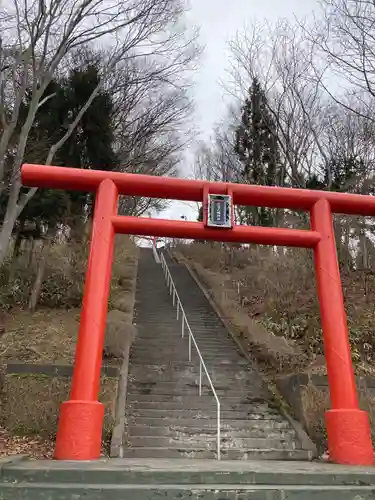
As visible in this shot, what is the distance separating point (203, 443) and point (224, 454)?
0.47m

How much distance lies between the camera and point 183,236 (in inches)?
311

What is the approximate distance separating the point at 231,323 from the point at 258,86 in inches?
343

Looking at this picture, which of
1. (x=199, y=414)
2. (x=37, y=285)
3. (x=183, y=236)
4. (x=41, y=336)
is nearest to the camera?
(x=183, y=236)

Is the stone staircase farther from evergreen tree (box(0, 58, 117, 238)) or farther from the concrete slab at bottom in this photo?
evergreen tree (box(0, 58, 117, 238))

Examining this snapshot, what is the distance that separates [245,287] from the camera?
54.5ft

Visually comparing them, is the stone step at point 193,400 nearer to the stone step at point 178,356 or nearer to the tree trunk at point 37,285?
the stone step at point 178,356

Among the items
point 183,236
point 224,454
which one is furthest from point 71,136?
point 224,454

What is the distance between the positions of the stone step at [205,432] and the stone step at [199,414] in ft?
1.22

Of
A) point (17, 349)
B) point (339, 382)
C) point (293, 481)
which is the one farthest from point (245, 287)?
point (293, 481)

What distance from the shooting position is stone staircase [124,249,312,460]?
7859mm

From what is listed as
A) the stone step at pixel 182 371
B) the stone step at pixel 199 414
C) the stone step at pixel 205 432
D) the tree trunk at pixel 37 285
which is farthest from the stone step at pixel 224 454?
the tree trunk at pixel 37 285

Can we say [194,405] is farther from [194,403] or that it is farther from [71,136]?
[71,136]

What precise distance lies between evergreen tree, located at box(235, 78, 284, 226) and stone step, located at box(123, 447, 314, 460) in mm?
11905

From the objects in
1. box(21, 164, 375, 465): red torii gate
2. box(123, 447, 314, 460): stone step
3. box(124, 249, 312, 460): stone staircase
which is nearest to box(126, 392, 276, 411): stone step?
box(124, 249, 312, 460): stone staircase
